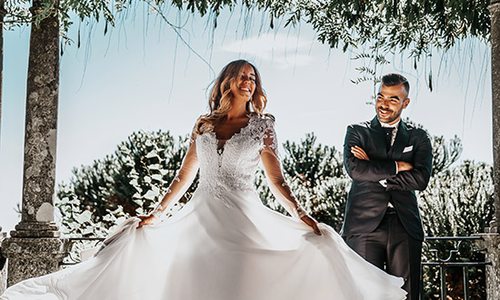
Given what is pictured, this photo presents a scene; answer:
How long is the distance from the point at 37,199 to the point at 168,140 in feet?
38.5

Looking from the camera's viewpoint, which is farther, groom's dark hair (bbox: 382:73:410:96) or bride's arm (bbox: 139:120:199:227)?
groom's dark hair (bbox: 382:73:410:96)

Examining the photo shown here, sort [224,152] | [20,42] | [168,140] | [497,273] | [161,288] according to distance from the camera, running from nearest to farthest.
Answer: [161,288]
[224,152]
[497,273]
[20,42]
[168,140]

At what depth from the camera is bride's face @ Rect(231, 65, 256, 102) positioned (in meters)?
3.45

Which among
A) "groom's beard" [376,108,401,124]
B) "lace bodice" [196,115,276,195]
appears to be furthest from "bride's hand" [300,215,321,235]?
"groom's beard" [376,108,401,124]

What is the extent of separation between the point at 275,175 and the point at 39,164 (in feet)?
7.97

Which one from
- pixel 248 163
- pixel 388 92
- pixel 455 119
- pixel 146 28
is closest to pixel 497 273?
pixel 455 119

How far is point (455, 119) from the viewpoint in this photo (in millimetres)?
4855

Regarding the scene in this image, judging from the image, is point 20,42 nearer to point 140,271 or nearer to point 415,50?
point 140,271

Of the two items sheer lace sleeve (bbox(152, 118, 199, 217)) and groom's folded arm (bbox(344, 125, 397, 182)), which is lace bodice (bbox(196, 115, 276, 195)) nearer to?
sheer lace sleeve (bbox(152, 118, 199, 217))

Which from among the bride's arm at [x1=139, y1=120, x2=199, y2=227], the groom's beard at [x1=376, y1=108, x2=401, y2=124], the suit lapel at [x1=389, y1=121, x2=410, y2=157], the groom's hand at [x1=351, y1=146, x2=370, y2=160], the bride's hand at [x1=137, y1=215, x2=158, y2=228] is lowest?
the bride's hand at [x1=137, y1=215, x2=158, y2=228]

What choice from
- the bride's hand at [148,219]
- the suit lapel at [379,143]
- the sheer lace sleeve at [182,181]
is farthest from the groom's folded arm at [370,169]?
the bride's hand at [148,219]

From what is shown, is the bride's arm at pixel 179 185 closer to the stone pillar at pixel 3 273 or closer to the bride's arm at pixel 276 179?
the bride's arm at pixel 276 179

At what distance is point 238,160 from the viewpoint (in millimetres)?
3400

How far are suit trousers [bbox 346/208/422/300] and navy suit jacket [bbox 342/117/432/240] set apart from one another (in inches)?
1.4
